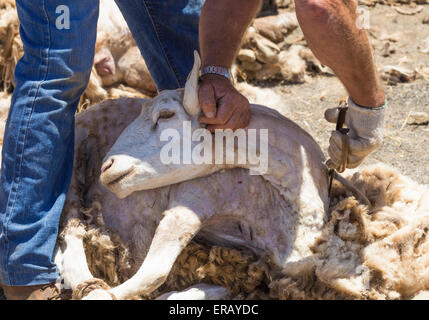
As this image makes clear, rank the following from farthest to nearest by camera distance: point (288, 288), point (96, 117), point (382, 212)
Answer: point (96, 117)
point (382, 212)
point (288, 288)

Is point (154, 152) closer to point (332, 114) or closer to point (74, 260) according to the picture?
point (74, 260)

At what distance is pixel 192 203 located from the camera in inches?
92.1

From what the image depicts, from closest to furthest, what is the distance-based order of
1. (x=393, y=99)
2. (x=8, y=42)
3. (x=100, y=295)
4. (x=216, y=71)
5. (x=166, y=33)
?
(x=100, y=295), (x=216, y=71), (x=166, y=33), (x=8, y=42), (x=393, y=99)

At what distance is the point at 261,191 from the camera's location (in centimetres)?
239

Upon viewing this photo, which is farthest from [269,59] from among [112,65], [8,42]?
[8,42]

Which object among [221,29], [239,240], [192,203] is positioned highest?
[221,29]

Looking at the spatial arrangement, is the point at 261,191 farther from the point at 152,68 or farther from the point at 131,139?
the point at 152,68

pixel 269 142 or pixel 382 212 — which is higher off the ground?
pixel 269 142

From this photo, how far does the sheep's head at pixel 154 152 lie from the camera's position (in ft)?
7.65

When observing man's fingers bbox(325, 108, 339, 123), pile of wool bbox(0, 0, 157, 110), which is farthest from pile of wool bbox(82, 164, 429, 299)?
pile of wool bbox(0, 0, 157, 110)

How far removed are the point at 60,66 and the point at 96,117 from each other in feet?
1.39

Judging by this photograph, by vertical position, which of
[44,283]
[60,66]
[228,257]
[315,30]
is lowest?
[44,283]

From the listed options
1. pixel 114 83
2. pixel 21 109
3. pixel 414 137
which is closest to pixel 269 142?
pixel 21 109

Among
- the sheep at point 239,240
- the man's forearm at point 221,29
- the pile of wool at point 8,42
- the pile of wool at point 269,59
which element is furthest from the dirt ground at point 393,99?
the pile of wool at point 8,42
